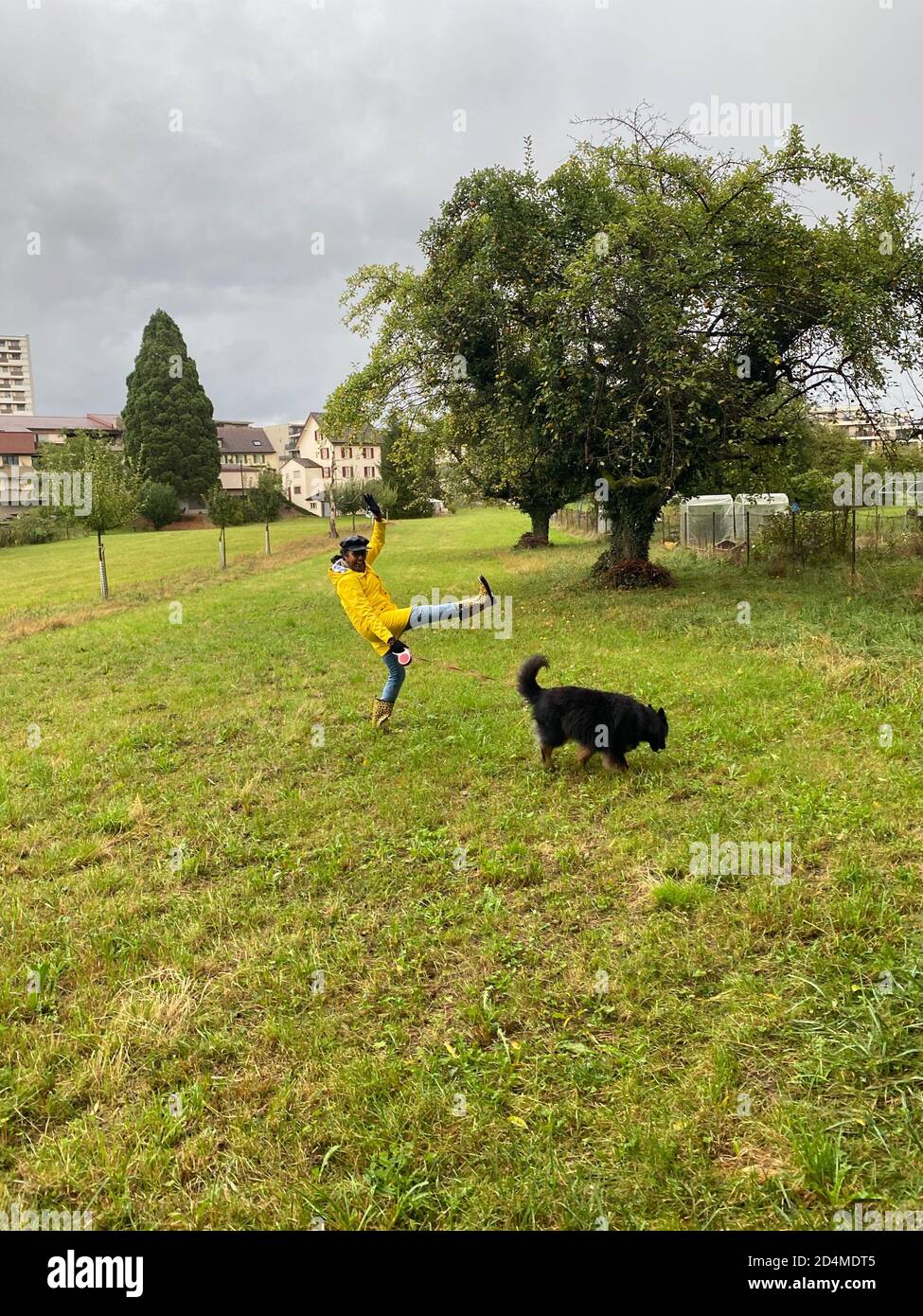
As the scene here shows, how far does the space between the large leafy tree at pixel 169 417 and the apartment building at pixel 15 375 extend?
108m

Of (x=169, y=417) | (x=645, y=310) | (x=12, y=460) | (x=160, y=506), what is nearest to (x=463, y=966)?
(x=645, y=310)

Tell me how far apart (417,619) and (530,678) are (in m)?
1.67

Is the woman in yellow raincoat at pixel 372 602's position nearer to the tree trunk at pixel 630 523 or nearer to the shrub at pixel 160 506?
the tree trunk at pixel 630 523

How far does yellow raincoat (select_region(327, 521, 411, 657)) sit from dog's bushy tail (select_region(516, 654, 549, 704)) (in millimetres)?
1779

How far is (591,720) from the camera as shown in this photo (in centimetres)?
647

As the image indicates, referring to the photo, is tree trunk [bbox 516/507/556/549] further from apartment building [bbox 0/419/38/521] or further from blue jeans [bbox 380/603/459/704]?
apartment building [bbox 0/419/38/521]

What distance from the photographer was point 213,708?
31.6ft

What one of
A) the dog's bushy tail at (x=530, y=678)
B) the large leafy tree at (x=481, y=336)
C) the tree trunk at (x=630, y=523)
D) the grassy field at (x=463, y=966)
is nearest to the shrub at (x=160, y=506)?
the large leafy tree at (x=481, y=336)

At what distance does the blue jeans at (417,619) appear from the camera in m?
7.57

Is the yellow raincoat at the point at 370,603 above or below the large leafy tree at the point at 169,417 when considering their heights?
below

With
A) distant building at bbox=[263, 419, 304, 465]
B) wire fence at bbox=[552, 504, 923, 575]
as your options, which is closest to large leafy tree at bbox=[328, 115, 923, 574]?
wire fence at bbox=[552, 504, 923, 575]

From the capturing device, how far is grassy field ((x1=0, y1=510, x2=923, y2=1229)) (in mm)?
2707

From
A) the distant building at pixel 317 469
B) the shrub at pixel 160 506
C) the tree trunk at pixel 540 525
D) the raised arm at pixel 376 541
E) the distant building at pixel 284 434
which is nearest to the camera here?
the raised arm at pixel 376 541
